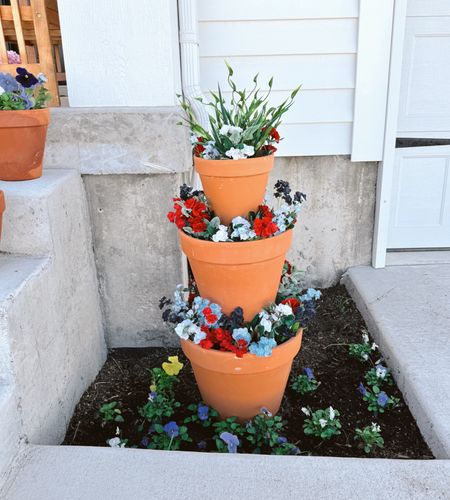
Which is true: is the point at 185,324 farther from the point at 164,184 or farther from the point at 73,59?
the point at 73,59

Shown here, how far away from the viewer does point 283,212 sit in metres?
1.78

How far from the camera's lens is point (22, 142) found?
184 centimetres

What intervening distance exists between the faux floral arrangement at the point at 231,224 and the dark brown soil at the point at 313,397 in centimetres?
79

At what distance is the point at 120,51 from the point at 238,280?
1.17 m

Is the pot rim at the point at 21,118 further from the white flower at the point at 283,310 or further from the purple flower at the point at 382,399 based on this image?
the purple flower at the point at 382,399

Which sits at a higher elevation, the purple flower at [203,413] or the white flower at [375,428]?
the purple flower at [203,413]

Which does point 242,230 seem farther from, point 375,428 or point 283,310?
point 375,428

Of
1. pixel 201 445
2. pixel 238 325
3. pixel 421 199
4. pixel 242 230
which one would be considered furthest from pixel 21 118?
pixel 421 199

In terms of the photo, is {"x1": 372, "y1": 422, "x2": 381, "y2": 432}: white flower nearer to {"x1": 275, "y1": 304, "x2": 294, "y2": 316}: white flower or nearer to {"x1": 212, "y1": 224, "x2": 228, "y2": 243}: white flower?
{"x1": 275, "y1": 304, "x2": 294, "y2": 316}: white flower

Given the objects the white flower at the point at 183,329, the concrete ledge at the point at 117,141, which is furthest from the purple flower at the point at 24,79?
the white flower at the point at 183,329

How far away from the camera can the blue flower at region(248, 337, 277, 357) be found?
5.49ft

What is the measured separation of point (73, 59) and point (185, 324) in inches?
50.2

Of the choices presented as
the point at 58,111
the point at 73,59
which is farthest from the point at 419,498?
the point at 73,59

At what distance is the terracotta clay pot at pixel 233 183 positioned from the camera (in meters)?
1.62
